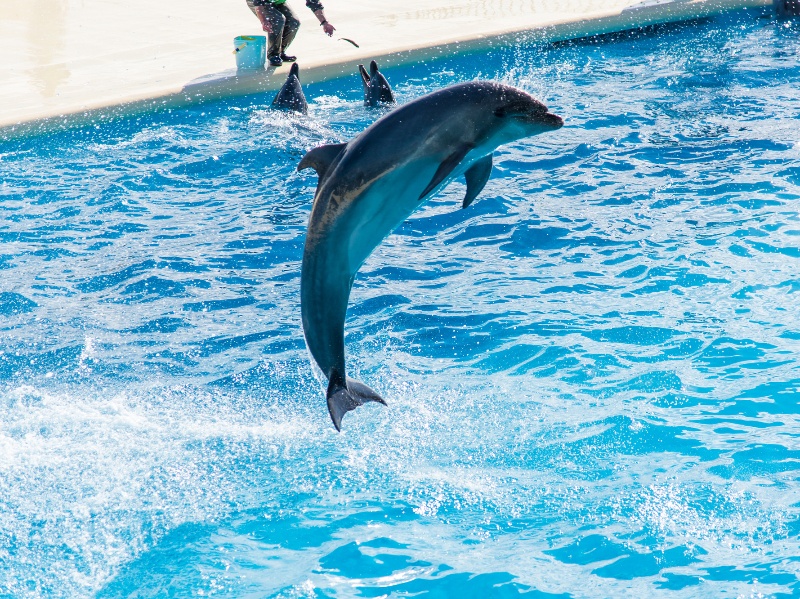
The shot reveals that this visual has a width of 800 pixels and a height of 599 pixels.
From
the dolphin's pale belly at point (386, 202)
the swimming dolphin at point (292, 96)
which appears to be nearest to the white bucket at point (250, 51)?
the swimming dolphin at point (292, 96)

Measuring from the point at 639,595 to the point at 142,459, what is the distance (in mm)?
2615

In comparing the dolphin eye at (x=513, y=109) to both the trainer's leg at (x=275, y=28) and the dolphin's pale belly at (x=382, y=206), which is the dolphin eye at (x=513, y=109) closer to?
the dolphin's pale belly at (x=382, y=206)

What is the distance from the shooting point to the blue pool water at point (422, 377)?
4.33 metres

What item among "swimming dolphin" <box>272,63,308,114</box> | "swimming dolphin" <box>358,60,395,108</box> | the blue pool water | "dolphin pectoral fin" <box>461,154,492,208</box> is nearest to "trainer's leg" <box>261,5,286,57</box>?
"swimming dolphin" <box>272,63,308,114</box>

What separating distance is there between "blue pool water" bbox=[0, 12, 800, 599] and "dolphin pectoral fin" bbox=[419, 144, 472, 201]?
1.96 meters

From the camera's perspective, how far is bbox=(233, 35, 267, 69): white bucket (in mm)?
10961

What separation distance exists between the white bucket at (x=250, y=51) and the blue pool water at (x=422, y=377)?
1.89m

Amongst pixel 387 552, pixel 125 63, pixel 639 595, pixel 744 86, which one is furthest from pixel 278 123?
pixel 639 595

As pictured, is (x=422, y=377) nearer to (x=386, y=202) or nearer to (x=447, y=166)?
(x=386, y=202)

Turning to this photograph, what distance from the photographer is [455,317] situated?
6289 millimetres

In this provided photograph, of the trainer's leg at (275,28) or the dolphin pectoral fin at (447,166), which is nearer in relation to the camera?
the dolphin pectoral fin at (447,166)

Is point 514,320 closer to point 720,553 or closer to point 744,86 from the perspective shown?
point 720,553

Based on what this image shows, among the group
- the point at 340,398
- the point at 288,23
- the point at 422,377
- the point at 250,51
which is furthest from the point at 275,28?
the point at 340,398

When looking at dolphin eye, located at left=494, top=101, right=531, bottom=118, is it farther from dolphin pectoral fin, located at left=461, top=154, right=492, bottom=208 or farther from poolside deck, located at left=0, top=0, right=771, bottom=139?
poolside deck, located at left=0, top=0, right=771, bottom=139
